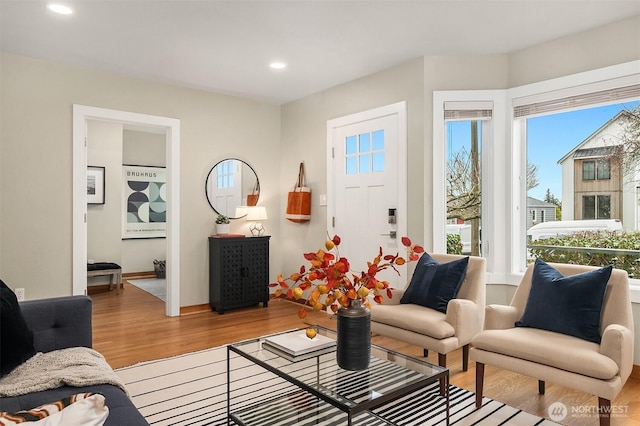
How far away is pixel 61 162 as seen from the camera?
411cm

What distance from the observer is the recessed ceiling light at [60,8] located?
116 inches

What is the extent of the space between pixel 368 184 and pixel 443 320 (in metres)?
1.94

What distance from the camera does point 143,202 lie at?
24.9 ft

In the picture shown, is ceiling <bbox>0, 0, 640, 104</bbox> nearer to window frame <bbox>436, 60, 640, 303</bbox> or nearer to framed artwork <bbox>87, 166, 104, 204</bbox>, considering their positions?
window frame <bbox>436, 60, 640, 303</bbox>

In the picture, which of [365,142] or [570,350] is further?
[365,142]

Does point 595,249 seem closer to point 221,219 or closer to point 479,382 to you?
point 479,382

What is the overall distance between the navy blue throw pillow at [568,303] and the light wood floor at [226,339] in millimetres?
477

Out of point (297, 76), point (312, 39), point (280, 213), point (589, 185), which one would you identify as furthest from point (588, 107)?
point (280, 213)

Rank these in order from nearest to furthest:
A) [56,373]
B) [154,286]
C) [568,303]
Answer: [56,373] < [568,303] < [154,286]

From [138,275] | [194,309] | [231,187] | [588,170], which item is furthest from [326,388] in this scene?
[138,275]

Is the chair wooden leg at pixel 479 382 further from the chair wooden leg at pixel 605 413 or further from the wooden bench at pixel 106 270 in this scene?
the wooden bench at pixel 106 270

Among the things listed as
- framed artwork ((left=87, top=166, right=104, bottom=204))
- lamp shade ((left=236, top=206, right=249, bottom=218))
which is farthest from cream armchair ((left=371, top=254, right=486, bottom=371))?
framed artwork ((left=87, top=166, right=104, bottom=204))

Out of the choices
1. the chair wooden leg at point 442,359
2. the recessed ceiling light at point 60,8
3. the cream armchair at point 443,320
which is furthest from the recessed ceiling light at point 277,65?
the chair wooden leg at point 442,359

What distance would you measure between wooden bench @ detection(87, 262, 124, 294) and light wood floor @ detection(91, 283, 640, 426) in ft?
0.93
